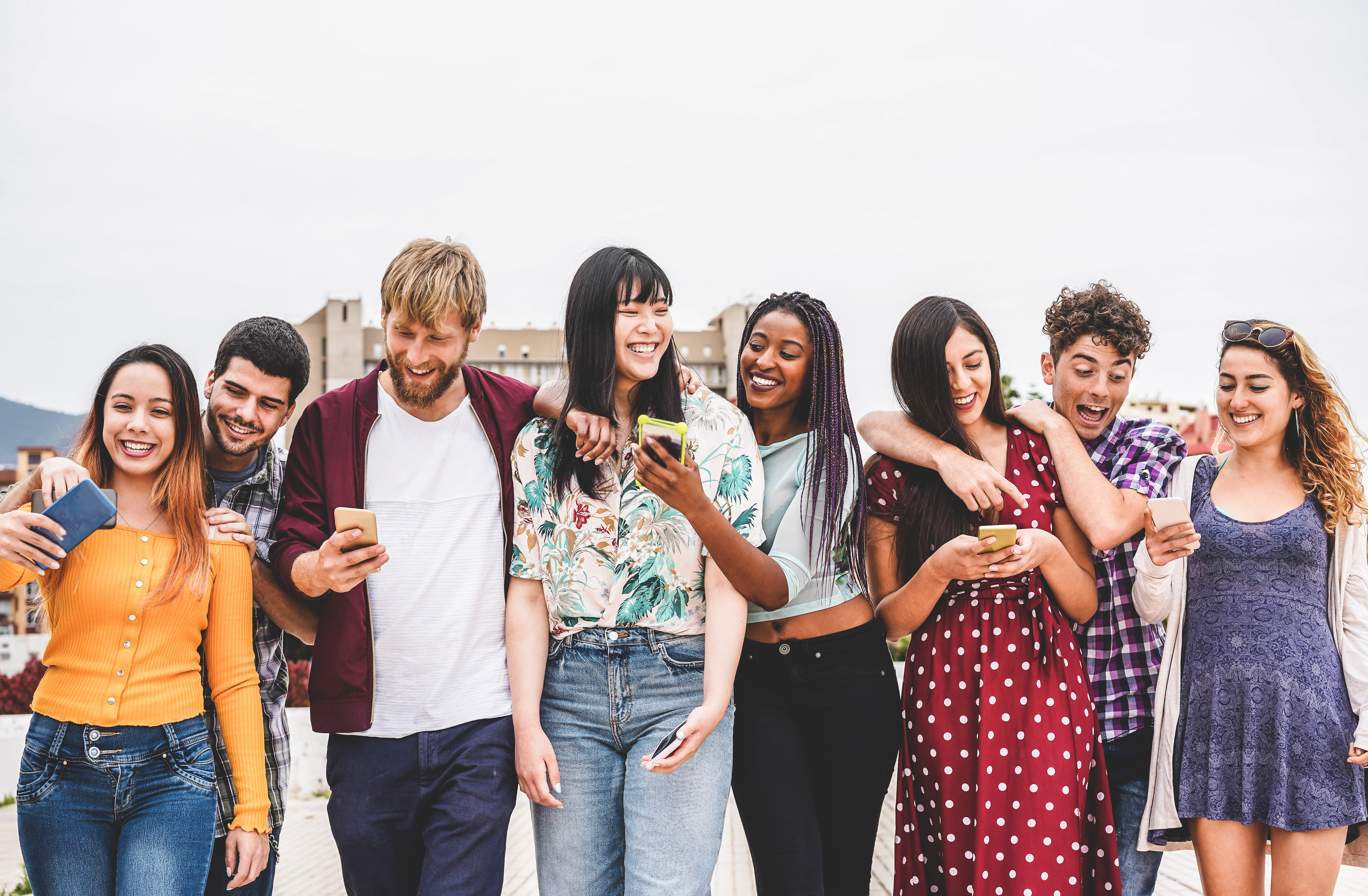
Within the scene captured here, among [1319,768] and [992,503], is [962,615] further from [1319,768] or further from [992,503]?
[1319,768]

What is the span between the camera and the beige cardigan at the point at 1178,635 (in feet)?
10.4

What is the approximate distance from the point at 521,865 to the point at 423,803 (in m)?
6.01

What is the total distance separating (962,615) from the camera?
3.19 m

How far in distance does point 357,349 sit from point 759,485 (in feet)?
238

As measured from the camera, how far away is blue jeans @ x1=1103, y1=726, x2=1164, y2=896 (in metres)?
3.39

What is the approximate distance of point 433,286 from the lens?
297cm

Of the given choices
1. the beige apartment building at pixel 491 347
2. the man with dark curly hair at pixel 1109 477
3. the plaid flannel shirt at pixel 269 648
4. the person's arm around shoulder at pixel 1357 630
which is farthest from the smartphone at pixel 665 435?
the beige apartment building at pixel 491 347

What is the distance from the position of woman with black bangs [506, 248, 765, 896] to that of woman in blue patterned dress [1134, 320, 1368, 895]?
1.47m

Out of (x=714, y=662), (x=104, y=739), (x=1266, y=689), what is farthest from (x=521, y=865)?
(x=1266, y=689)

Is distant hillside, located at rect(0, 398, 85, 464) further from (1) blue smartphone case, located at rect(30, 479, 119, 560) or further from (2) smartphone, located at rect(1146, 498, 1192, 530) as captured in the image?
(2) smartphone, located at rect(1146, 498, 1192, 530)

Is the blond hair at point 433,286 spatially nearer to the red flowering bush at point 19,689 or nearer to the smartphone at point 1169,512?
the smartphone at point 1169,512

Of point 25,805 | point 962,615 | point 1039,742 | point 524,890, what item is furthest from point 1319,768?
point 524,890

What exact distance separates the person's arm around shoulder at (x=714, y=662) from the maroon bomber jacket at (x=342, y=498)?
691 mm

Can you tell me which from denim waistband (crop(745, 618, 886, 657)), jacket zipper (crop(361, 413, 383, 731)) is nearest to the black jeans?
denim waistband (crop(745, 618, 886, 657))
